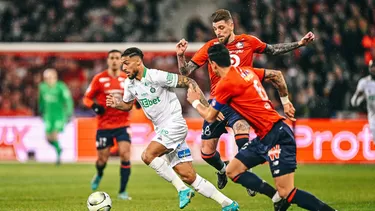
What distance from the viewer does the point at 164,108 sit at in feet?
38.3

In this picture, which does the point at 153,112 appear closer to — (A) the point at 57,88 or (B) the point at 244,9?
(A) the point at 57,88

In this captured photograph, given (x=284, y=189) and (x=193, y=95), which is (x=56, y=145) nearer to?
(x=193, y=95)

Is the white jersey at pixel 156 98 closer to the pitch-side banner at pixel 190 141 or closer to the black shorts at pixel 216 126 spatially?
the black shorts at pixel 216 126

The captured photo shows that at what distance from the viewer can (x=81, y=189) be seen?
54.1ft

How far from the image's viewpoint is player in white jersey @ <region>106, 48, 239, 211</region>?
11.4m

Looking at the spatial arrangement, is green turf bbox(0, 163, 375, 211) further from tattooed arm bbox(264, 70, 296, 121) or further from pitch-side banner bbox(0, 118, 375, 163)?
tattooed arm bbox(264, 70, 296, 121)

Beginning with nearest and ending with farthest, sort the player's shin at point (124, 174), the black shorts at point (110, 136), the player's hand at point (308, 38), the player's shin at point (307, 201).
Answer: the player's shin at point (307, 201) < the player's hand at point (308, 38) < the player's shin at point (124, 174) < the black shorts at point (110, 136)

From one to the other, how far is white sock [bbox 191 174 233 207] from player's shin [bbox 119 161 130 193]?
3.84m

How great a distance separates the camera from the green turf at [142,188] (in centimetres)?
1316

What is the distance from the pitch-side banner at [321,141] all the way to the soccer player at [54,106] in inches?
83.7

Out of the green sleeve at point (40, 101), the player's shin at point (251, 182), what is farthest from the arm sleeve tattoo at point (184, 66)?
the green sleeve at point (40, 101)

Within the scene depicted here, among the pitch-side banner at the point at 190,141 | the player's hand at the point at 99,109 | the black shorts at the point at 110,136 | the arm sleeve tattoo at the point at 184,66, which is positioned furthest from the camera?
the pitch-side banner at the point at 190,141

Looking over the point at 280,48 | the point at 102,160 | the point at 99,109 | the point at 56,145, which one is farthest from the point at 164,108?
the point at 56,145

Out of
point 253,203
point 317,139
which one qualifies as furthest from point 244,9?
point 253,203
